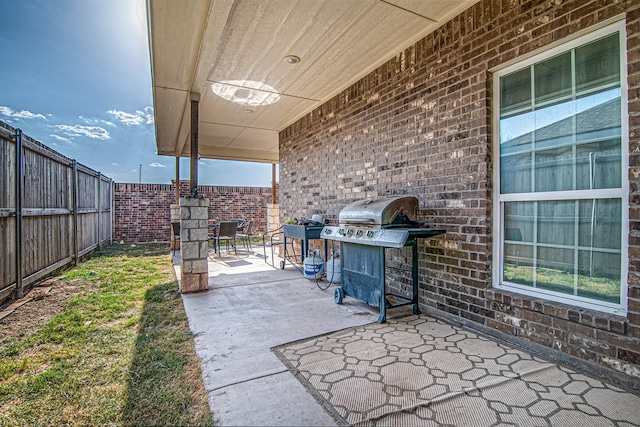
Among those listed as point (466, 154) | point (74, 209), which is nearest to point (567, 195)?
point (466, 154)

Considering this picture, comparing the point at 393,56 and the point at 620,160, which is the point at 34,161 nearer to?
the point at 393,56

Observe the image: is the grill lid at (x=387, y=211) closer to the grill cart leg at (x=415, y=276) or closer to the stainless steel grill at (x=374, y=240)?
the stainless steel grill at (x=374, y=240)

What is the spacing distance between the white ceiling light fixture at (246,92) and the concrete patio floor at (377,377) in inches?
131

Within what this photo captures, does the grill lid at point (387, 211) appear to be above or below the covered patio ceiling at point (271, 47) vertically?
below

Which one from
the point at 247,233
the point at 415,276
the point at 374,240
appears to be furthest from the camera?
the point at 247,233

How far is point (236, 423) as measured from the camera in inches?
64.2

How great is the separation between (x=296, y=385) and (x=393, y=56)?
12.3 feet

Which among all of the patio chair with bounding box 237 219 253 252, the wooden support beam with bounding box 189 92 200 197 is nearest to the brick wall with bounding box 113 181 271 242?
the patio chair with bounding box 237 219 253 252

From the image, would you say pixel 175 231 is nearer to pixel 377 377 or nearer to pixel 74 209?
pixel 74 209

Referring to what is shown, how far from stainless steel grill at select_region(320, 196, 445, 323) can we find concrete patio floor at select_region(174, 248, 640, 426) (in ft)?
0.88

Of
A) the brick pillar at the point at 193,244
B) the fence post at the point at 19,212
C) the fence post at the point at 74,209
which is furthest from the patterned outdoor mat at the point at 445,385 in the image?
the fence post at the point at 74,209

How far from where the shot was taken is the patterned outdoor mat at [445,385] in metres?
1.70

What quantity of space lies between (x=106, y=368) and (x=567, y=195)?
3.71 metres

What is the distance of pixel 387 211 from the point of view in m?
3.21
